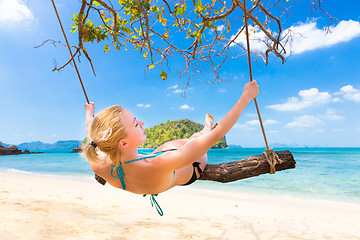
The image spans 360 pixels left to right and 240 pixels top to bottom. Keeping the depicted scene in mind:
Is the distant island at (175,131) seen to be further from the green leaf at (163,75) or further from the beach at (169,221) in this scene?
the green leaf at (163,75)

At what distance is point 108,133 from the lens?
1226 mm

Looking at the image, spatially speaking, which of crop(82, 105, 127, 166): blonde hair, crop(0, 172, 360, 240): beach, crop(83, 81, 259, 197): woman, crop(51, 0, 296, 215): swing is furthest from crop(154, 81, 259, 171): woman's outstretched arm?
crop(0, 172, 360, 240): beach

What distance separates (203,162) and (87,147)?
0.95m

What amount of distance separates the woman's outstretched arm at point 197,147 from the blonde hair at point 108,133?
0.24 m

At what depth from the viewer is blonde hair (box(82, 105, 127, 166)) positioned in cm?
123

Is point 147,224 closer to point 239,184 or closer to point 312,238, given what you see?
point 312,238

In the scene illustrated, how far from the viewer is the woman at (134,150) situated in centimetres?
122

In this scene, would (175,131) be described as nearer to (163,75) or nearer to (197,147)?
(163,75)

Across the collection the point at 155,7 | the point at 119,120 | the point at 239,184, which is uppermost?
the point at 155,7

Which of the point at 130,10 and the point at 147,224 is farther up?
the point at 130,10

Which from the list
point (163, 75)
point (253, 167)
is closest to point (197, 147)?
point (253, 167)

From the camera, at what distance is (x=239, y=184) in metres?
10.5

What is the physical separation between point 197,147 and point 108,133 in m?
0.47

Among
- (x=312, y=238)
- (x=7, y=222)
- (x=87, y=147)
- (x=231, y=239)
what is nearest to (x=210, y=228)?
(x=231, y=239)
